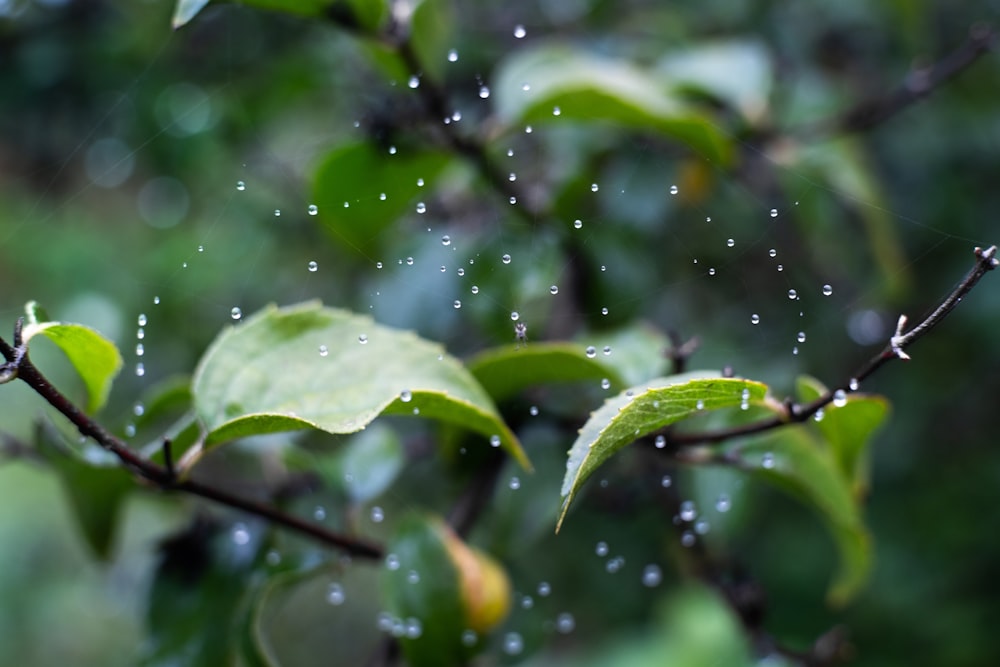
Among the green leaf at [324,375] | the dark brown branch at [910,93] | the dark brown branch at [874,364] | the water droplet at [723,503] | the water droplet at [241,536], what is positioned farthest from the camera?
the dark brown branch at [910,93]

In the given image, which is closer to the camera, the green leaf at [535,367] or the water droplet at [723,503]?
the green leaf at [535,367]

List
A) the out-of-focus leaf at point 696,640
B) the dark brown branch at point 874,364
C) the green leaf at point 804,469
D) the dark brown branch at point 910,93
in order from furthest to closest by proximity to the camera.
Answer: the out-of-focus leaf at point 696,640 < the dark brown branch at point 910,93 < the green leaf at point 804,469 < the dark brown branch at point 874,364

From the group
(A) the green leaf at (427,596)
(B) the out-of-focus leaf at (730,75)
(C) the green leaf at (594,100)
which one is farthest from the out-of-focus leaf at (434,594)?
(B) the out-of-focus leaf at (730,75)

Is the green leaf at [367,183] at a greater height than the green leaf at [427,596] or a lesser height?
greater

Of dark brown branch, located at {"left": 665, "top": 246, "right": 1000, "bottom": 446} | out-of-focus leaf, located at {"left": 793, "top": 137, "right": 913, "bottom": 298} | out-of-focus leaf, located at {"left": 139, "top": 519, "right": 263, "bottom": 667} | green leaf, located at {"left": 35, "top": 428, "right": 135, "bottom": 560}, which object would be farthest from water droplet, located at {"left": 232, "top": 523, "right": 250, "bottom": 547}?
out-of-focus leaf, located at {"left": 793, "top": 137, "right": 913, "bottom": 298}

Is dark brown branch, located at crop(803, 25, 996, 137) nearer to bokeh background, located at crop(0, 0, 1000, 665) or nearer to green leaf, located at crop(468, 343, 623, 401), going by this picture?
bokeh background, located at crop(0, 0, 1000, 665)

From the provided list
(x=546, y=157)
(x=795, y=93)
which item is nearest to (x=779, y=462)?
(x=546, y=157)

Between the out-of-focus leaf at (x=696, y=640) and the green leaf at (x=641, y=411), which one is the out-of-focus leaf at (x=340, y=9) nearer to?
the green leaf at (x=641, y=411)

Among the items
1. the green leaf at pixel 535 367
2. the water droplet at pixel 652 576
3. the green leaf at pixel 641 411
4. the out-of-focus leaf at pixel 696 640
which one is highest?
the green leaf at pixel 641 411
